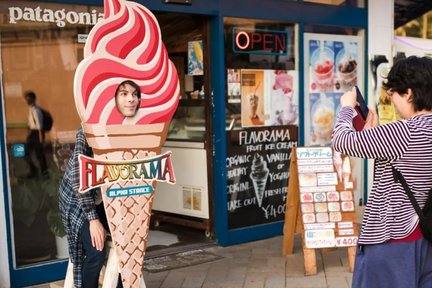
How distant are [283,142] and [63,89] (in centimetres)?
259

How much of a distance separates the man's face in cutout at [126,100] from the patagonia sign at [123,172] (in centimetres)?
29

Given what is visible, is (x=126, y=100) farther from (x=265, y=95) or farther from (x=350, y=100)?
(x=265, y=95)

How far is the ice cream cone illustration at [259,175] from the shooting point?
6102 mm

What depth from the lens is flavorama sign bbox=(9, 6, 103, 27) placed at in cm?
451

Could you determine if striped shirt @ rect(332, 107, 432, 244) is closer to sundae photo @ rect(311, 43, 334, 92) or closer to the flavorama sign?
the flavorama sign

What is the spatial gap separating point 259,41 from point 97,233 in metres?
3.43

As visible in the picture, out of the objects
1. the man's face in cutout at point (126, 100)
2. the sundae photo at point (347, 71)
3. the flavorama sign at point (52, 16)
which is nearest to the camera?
the man's face in cutout at point (126, 100)

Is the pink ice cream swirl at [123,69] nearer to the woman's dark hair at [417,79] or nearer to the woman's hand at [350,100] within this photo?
the woman's hand at [350,100]

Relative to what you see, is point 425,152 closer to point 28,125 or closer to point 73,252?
point 73,252

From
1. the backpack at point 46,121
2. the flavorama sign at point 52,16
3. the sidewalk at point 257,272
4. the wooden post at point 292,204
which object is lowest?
the sidewalk at point 257,272

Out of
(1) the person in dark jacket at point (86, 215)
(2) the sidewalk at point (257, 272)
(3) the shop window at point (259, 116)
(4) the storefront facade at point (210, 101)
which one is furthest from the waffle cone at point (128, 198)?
(3) the shop window at point (259, 116)

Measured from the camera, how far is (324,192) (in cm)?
509

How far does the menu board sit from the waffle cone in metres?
2.01

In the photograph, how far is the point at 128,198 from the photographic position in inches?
129
